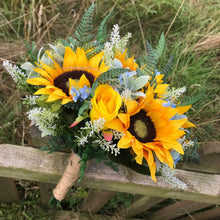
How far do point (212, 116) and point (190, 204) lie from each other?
0.62m

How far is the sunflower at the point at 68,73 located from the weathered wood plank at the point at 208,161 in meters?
0.51

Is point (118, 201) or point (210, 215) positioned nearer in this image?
point (210, 215)

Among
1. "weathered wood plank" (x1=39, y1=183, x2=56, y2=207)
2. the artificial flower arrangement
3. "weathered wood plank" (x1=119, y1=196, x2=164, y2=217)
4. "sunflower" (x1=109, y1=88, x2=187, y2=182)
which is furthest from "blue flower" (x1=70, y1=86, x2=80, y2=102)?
"weathered wood plank" (x1=119, y1=196, x2=164, y2=217)

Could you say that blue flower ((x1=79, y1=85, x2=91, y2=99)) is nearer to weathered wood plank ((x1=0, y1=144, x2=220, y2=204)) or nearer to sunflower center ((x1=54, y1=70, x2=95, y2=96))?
sunflower center ((x1=54, y1=70, x2=95, y2=96))

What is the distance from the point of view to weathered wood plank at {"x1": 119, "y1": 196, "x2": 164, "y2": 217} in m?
1.18

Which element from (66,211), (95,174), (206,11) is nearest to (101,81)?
(95,174)

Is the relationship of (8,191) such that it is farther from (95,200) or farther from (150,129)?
(150,129)

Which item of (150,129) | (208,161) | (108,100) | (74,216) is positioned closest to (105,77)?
(108,100)

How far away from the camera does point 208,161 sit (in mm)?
841

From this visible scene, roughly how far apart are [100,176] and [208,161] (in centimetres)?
41

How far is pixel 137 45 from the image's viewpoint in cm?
165

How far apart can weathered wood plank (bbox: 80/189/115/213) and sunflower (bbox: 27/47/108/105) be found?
0.74 m

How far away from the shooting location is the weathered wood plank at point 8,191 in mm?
1092

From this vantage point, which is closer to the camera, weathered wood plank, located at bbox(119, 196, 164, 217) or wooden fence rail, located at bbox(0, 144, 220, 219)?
wooden fence rail, located at bbox(0, 144, 220, 219)
